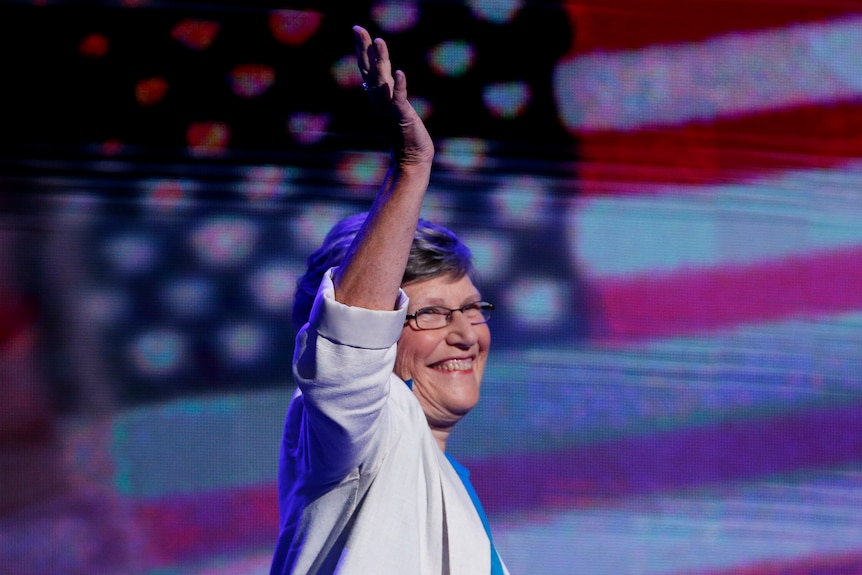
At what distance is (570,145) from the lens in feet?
7.99

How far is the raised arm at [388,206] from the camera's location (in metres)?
0.84

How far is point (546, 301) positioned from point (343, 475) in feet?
4.92

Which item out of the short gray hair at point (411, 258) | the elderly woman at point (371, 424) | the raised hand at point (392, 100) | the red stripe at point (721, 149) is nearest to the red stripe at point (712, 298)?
the red stripe at point (721, 149)

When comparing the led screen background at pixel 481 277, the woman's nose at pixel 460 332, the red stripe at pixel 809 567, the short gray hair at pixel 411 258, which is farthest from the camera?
the red stripe at pixel 809 567

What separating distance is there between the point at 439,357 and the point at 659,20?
1.65 m

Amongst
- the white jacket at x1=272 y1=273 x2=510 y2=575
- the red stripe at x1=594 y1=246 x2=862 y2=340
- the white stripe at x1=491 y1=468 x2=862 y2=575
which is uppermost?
the white jacket at x1=272 y1=273 x2=510 y2=575

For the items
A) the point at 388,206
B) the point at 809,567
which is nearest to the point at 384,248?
the point at 388,206

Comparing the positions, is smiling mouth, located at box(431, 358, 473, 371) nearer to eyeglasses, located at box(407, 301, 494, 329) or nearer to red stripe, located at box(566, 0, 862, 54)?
eyeglasses, located at box(407, 301, 494, 329)

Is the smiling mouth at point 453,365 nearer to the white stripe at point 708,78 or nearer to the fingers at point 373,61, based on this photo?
the fingers at point 373,61

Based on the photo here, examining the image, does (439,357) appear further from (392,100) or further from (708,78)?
(708,78)

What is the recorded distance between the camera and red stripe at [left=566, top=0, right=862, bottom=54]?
2.48 meters

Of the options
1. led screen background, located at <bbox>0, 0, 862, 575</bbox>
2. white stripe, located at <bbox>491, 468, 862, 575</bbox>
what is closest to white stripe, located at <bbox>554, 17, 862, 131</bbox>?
led screen background, located at <bbox>0, 0, 862, 575</bbox>

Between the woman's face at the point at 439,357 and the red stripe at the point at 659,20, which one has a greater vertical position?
the red stripe at the point at 659,20

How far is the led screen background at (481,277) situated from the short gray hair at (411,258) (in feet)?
3.72
